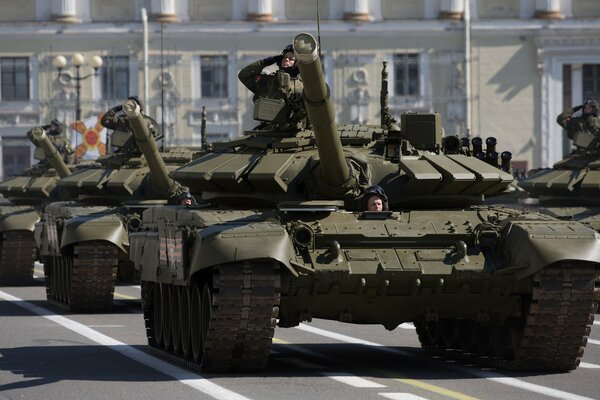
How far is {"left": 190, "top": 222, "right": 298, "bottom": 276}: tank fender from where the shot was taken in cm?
1700

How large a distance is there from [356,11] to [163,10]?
25.7 feet

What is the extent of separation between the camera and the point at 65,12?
75.9m

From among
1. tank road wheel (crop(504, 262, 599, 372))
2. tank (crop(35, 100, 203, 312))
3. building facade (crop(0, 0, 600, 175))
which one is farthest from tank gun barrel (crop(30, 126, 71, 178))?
building facade (crop(0, 0, 600, 175))

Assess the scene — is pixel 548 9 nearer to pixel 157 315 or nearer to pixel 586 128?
pixel 586 128

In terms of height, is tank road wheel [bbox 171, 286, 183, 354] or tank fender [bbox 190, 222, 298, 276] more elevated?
tank fender [bbox 190, 222, 298, 276]

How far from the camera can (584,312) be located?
58.1 ft

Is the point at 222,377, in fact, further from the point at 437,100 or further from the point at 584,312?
the point at 437,100

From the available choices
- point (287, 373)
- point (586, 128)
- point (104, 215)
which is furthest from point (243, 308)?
point (586, 128)

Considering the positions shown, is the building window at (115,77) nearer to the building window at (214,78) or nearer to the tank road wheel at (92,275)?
the building window at (214,78)

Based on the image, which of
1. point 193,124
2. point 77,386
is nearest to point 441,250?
point 77,386

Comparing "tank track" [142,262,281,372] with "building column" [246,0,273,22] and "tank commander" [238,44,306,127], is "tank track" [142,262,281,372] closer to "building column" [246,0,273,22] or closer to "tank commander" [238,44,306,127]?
"tank commander" [238,44,306,127]

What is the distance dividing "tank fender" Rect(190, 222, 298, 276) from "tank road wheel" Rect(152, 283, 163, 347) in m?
3.36

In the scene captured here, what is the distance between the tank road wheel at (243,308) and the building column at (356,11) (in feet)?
197

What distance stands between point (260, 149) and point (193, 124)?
55374 mm
